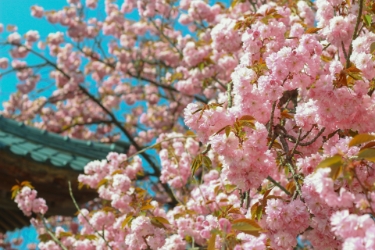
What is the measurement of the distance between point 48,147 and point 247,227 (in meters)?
4.58

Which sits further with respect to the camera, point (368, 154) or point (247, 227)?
point (247, 227)

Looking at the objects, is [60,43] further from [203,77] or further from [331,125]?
[331,125]

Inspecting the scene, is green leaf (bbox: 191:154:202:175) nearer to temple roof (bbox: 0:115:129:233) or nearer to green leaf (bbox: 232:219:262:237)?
green leaf (bbox: 232:219:262:237)

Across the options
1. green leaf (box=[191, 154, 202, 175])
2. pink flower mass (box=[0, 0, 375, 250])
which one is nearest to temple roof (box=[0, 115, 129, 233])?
pink flower mass (box=[0, 0, 375, 250])

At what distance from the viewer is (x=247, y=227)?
68.5 inches

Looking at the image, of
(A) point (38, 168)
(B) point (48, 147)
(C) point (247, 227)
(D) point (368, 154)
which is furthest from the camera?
(B) point (48, 147)

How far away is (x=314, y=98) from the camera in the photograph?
2.15 meters

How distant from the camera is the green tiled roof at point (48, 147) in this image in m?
4.87

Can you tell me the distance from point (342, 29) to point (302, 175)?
77 centimetres

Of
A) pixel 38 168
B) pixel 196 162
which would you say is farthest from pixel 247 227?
pixel 38 168

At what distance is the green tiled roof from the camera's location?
4.87 meters

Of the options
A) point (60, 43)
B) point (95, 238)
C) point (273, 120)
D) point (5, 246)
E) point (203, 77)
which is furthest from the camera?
point (60, 43)

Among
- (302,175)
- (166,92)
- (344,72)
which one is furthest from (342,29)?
(166,92)

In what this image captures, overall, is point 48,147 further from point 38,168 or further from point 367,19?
point 367,19
